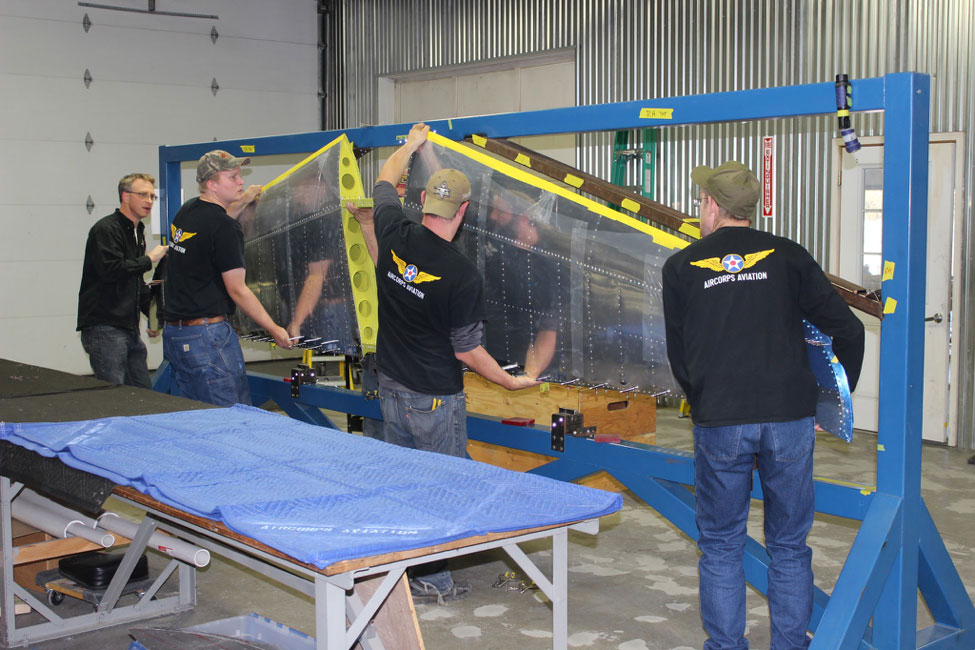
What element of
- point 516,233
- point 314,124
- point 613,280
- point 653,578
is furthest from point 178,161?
point 314,124

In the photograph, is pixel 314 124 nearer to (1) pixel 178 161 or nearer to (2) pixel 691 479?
(1) pixel 178 161

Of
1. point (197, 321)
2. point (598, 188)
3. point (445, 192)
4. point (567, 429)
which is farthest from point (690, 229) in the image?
point (197, 321)

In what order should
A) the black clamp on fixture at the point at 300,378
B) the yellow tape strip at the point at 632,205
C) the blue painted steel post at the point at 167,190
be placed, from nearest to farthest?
the yellow tape strip at the point at 632,205 < the black clamp on fixture at the point at 300,378 < the blue painted steel post at the point at 167,190

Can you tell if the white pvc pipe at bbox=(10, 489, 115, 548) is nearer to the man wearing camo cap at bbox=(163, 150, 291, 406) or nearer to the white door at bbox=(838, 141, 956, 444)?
the man wearing camo cap at bbox=(163, 150, 291, 406)

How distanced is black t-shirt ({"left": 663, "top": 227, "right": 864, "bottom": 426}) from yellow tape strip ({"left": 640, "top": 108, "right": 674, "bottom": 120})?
817 millimetres

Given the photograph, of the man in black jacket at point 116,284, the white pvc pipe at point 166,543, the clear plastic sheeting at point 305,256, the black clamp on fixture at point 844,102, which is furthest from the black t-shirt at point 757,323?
the man in black jacket at point 116,284

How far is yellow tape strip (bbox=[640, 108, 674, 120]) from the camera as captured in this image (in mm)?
4309

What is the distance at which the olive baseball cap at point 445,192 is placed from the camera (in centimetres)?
443

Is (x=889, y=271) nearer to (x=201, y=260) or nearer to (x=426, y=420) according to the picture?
(x=426, y=420)

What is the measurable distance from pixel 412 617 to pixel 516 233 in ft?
7.82

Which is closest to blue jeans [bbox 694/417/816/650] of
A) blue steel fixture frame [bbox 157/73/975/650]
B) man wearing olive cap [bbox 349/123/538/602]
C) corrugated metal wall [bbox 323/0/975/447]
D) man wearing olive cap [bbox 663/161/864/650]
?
man wearing olive cap [bbox 663/161/864/650]

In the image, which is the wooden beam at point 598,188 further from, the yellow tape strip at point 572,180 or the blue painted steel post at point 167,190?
the blue painted steel post at point 167,190

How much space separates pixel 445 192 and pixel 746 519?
6.30 ft

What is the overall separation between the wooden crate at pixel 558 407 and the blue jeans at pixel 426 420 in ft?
3.89
